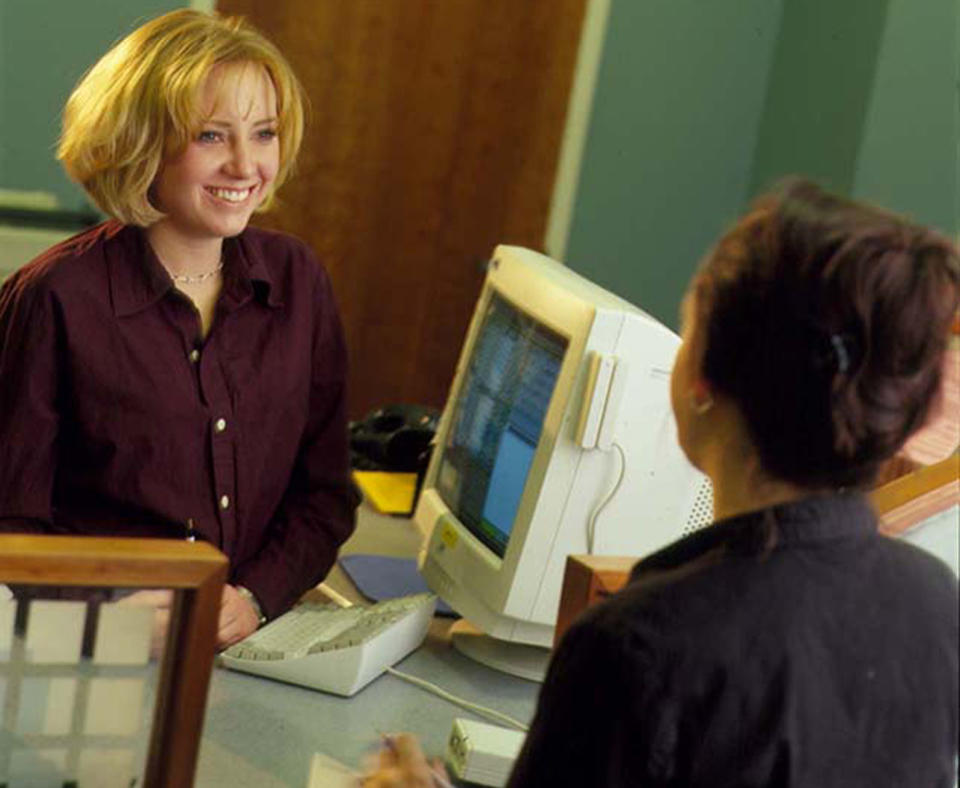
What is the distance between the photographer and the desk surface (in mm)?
1836

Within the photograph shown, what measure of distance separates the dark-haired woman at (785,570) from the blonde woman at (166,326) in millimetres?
1002

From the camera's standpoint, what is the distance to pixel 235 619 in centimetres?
210

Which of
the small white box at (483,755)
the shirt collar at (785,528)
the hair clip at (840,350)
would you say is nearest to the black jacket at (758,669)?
the shirt collar at (785,528)

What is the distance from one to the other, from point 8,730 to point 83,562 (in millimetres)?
178

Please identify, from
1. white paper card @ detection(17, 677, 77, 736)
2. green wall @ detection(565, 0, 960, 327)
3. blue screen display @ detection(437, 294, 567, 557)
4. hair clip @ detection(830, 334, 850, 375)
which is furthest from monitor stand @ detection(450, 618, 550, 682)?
green wall @ detection(565, 0, 960, 327)

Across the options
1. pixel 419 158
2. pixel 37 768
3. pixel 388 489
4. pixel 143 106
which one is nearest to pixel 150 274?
pixel 143 106

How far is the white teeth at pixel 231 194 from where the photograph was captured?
2068mm

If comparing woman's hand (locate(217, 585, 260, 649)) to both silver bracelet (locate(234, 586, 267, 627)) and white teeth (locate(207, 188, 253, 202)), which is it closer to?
silver bracelet (locate(234, 586, 267, 627))

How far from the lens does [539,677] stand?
220 centimetres

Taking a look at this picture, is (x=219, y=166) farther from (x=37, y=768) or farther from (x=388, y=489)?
(x=388, y=489)

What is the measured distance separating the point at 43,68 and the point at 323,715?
2168mm

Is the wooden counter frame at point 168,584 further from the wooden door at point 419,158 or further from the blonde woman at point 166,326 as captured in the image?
the wooden door at point 419,158

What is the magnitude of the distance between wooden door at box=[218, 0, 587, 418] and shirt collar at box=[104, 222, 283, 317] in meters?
2.04

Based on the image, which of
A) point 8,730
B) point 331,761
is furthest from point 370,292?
point 8,730
